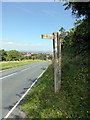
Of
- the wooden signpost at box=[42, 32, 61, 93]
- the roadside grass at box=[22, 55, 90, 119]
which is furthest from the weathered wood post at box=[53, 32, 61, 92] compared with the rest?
the roadside grass at box=[22, 55, 90, 119]

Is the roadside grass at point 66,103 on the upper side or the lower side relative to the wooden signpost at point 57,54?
lower

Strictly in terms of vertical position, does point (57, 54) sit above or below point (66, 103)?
above

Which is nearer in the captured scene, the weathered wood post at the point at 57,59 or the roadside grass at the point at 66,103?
the roadside grass at the point at 66,103

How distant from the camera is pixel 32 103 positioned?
6.68 m

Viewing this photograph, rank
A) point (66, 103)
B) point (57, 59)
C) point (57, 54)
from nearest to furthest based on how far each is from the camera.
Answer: point (66, 103), point (57, 59), point (57, 54)

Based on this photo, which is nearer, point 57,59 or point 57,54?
point 57,59

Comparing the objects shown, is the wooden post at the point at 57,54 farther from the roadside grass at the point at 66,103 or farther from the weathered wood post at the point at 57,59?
the roadside grass at the point at 66,103

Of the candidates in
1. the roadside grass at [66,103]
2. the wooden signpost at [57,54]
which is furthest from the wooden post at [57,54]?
the roadside grass at [66,103]

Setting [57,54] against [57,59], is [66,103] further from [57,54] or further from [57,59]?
[57,54]

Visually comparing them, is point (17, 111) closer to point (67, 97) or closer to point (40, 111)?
point (40, 111)

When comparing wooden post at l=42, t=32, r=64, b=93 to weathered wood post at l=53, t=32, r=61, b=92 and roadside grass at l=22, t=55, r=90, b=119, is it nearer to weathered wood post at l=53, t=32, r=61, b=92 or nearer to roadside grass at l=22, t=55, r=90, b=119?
weathered wood post at l=53, t=32, r=61, b=92

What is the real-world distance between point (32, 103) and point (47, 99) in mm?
713

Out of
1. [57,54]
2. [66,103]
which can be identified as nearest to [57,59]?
[57,54]

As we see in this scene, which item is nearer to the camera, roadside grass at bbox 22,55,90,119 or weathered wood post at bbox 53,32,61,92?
roadside grass at bbox 22,55,90,119
